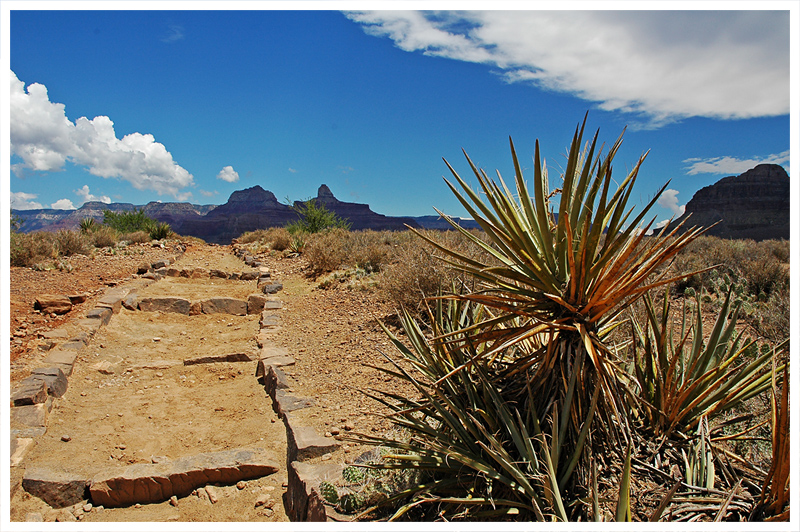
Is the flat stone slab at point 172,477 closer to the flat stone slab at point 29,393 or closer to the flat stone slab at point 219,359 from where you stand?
the flat stone slab at point 29,393

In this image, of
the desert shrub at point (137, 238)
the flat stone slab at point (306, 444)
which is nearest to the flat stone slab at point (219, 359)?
the flat stone slab at point (306, 444)

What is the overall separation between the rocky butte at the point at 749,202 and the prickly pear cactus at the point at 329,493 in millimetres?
30407

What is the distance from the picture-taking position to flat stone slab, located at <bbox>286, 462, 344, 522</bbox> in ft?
7.82

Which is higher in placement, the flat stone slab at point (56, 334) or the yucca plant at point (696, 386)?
the yucca plant at point (696, 386)

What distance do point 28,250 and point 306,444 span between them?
11448 mm

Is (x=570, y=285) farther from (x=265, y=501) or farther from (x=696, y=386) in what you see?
(x=265, y=501)

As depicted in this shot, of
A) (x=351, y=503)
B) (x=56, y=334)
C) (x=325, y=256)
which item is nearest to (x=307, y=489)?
(x=351, y=503)

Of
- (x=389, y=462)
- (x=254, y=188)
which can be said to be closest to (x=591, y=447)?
(x=389, y=462)

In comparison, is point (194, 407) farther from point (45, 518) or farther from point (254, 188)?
point (254, 188)

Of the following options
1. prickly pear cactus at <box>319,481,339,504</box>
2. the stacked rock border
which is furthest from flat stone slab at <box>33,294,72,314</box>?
prickly pear cactus at <box>319,481,339,504</box>

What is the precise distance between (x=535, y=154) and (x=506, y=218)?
0.26m

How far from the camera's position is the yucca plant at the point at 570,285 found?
1.62m

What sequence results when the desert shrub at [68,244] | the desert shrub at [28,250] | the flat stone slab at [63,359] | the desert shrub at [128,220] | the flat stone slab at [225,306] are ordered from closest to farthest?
the flat stone slab at [63,359], the flat stone slab at [225,306], the desert shrub at [28,250], the desert shrub at [68,244], the desert shrub at [128,220]

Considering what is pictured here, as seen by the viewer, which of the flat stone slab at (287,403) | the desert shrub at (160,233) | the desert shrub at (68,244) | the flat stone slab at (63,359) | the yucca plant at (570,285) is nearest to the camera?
the yucca plant at (570,285)
